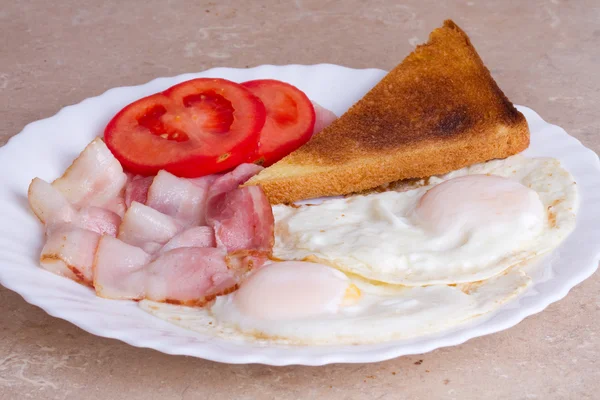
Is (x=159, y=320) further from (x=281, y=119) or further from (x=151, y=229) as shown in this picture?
(x=281, y=119)

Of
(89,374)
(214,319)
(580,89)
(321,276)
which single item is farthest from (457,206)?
(580,89)

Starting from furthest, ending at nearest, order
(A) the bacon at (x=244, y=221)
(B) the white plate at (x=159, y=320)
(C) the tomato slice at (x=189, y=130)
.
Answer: (C) the tomato slice at (x=189, y=130)
(A) the bacon at (x=244, y=221)
(B) the white plate at (x=159, y=320)

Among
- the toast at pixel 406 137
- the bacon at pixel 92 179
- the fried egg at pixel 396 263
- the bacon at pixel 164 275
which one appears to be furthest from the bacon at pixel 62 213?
the toast at pixel 406 137

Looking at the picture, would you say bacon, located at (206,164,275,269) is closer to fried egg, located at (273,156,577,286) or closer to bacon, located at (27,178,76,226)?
fried egg, located at (273,156,577,286)

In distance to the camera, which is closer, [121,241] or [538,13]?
[121,241]

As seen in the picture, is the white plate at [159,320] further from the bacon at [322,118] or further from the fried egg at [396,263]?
the bacon at [322,118]

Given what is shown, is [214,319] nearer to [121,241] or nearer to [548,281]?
[121,241]

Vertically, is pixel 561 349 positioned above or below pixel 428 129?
below
